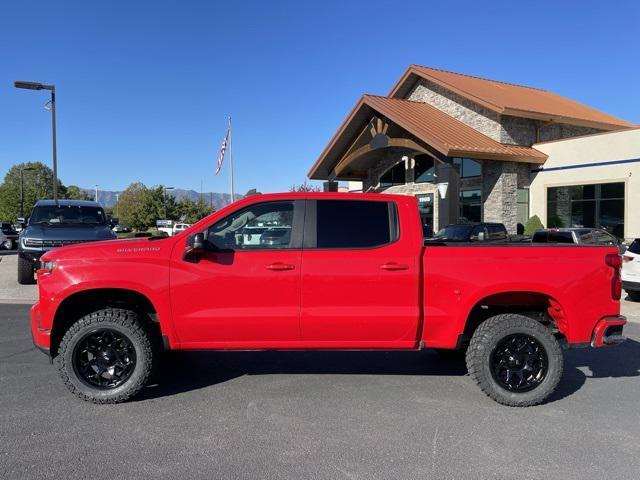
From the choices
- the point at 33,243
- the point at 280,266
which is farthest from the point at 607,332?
the point at 33,243

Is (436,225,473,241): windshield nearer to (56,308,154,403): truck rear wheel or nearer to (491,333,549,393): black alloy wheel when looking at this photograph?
(491,333,549,393): black alloy wheel

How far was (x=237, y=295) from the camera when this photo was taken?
173 inches

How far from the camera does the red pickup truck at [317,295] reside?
14.4 feet

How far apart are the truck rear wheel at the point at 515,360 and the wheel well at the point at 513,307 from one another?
154 millimetres

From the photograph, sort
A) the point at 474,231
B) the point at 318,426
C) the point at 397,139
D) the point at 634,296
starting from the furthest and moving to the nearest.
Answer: the point at 397,139
the point at 474,231
the point at 634,296
the point at 318,426

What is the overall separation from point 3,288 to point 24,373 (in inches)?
286

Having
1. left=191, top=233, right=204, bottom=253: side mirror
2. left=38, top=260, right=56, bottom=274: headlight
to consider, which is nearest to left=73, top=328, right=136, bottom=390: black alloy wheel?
left=38, top=260, right=56, bottom=274: headlight

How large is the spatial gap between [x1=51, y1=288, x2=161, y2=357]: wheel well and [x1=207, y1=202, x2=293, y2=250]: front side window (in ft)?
2.98

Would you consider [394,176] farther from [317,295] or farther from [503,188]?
[317,295]

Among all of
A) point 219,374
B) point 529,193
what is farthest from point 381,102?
point 219,374

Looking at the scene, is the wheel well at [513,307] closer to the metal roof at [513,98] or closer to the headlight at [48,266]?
the headlight at [48,266]

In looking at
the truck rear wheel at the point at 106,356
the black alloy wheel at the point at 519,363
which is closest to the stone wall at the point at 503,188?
the black alloy wheel at the point at 519,363

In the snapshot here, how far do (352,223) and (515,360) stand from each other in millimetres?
1906

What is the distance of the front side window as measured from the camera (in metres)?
4.51
